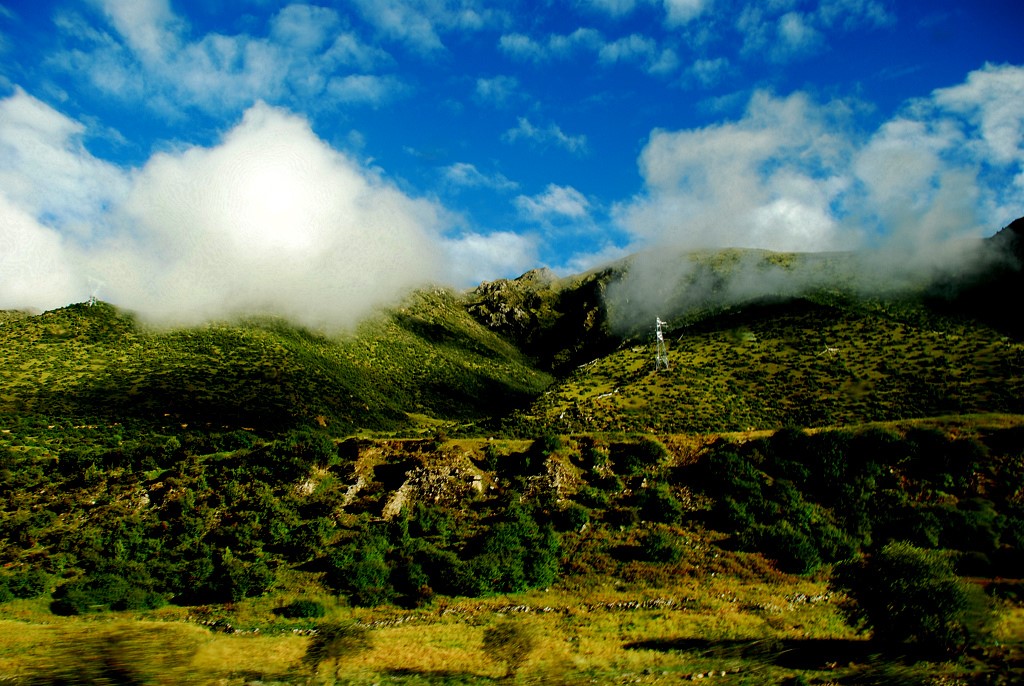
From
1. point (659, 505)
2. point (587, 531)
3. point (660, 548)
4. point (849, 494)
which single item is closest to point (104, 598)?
point (587, 531)

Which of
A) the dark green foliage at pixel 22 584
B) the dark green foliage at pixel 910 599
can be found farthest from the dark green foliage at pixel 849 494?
the dark green foliage at pixel 22 584

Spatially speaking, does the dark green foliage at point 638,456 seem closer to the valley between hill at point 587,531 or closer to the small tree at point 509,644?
the valley between hill at point 587,531

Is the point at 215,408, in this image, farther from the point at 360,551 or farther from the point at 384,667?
the point at 384,667

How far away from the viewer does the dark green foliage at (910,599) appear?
47.6 ft

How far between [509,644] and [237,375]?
316 feet

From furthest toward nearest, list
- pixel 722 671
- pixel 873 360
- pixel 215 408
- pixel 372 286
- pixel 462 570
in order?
1. pixel 372 286
2. pixel 215 408
3. pixel 873 360
4. pixel 462 570
5. pixel 722 671

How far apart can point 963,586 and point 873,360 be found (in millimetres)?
55667

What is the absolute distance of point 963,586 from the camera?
51.8 ft

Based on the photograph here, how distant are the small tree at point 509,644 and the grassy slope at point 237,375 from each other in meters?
74.1

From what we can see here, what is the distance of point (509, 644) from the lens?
726 inches

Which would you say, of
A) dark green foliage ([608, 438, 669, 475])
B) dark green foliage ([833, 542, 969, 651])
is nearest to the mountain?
dark green foliage ([608, 438, 669, 475])

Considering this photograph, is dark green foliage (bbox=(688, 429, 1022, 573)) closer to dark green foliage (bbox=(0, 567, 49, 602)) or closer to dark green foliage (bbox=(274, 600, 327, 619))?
dark green foliage (bbox=(274, 600, 327, 619))

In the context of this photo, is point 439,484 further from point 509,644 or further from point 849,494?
point 849,494

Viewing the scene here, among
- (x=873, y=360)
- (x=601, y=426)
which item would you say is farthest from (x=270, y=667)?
Result: (x=873, y=360)
